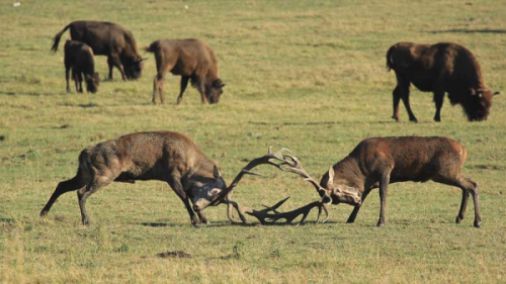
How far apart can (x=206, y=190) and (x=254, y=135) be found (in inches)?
385

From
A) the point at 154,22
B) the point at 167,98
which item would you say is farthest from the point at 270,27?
the point at 167,98

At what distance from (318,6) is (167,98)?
19257 mm

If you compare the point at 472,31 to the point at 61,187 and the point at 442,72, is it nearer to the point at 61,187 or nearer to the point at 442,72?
the point at 442,72

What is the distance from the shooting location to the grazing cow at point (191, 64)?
30.9m

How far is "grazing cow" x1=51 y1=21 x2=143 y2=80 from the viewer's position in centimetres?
3612

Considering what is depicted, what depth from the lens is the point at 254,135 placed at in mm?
25547

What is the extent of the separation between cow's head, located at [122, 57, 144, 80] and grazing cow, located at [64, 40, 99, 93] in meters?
2.90

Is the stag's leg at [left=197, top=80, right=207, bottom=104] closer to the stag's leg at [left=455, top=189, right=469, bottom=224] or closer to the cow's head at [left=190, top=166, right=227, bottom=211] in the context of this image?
the cow's head at [left=190, top=166, right=227, bottom=211]

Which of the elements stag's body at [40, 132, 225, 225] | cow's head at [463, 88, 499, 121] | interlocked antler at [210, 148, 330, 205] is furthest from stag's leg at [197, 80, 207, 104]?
interlocked antler at [210, 148, 330, 205]

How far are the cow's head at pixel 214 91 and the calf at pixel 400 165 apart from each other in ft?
51.5

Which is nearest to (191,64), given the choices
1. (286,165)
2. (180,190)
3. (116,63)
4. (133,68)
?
(133,68)

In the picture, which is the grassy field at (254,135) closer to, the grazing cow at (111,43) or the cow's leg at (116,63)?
the cow's leg at (116,63)

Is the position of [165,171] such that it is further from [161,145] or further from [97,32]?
[97,32]

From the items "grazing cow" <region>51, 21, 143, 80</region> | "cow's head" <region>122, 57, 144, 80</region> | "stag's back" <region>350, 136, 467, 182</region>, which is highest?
"stag's back" <region>350, 136, 467, 182</region>
